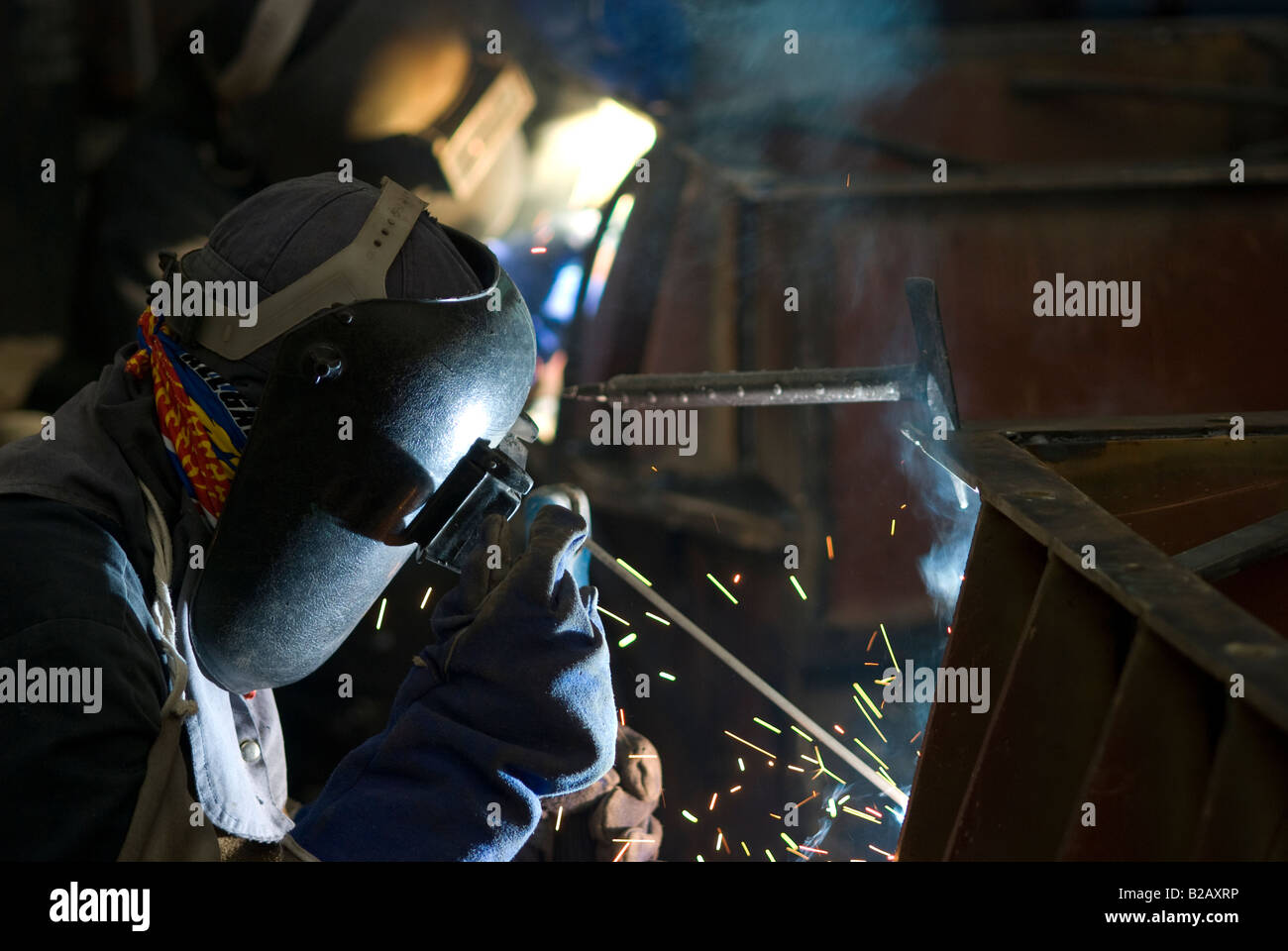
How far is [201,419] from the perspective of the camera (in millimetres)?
1492

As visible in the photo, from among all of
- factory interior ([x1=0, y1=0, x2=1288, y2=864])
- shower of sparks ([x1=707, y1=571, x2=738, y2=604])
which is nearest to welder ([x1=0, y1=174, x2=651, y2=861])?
factory interior ([x1=0, y1=0, x2=1288, y2=864])

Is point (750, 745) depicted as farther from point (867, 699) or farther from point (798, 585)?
point (798, 585)

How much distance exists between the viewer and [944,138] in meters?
3.61

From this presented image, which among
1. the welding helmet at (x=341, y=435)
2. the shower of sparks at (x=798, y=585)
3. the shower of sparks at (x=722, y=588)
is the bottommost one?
the shower of sparks at (x=722, y=588)

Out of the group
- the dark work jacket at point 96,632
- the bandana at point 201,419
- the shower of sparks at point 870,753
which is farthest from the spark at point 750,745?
the bandana at point 201,419

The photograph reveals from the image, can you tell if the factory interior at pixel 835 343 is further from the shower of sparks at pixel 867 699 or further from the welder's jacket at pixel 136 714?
the welder's jacket at pixel 136 714

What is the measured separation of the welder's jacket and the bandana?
4cm

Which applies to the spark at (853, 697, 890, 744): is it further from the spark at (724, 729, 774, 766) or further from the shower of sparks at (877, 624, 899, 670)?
the spark at (724, 729, 774, 766)

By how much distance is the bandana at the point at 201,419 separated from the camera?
1.50m

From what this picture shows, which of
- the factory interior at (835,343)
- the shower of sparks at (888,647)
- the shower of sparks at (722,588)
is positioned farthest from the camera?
the shower of sparks at (722,588)

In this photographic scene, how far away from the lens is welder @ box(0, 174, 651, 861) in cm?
144

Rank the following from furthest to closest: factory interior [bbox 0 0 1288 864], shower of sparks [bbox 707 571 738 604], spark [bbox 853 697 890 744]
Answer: shower of sparks [bbox 707 571 738 604]
spark [bbox 853 697 890 744]
factory interior [bbox 0 0 1288 864]

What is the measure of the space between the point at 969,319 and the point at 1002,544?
178 cm

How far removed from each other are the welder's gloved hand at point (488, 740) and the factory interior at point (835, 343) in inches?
18.1
